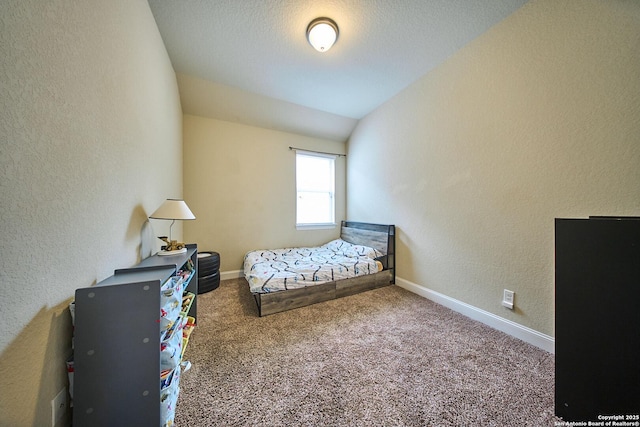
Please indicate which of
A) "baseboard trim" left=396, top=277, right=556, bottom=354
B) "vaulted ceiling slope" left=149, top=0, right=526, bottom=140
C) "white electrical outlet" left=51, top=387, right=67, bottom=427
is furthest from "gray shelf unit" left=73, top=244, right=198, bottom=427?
"baseboard trim" left=396, top=277, right=556, bottom=354

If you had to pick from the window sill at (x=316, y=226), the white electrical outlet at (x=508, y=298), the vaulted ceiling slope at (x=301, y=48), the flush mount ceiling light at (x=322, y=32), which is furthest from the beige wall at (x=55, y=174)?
the white electrical outlet at (x=508, y=298)

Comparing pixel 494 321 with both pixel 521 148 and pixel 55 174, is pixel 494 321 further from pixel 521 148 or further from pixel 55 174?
pixel 55 174

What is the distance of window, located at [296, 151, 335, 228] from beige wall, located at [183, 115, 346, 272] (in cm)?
14

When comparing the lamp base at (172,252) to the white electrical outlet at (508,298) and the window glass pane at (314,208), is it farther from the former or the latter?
the white electrical outlet at (508,298)

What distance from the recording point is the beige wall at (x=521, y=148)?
49.0 inches

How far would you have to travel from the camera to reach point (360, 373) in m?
1.29

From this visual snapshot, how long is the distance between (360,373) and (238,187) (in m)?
2.79

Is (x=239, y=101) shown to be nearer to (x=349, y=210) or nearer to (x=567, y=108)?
(x=349, y=210)

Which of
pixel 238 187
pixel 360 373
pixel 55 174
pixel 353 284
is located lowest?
pixel 360 373

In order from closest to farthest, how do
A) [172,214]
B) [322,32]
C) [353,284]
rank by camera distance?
1. [172,214]
2. [322,32]
3. [353,284]

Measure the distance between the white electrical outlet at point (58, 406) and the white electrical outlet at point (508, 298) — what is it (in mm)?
2717

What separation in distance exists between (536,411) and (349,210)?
9.80 feet

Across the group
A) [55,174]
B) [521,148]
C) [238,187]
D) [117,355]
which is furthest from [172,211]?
[521,148]

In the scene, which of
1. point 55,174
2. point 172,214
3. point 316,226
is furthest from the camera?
point 316,226
